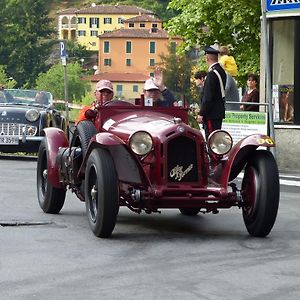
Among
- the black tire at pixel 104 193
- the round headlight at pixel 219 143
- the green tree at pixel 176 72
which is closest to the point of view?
the black tire at pixel 104 193

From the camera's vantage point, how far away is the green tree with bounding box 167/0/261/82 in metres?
30.6

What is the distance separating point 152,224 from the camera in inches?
445

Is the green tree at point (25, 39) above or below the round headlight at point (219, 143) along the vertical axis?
above

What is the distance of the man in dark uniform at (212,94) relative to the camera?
559 inches

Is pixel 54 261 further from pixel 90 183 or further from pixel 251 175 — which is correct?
pixel 251 175

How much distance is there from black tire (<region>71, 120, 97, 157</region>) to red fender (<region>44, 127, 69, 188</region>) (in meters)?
0.62

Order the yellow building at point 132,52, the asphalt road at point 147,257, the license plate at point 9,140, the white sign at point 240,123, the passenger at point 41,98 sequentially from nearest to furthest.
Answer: the asphalt road at point 147,257, the white sign at point 240,123, the license plate at point 9,140, the passenger at point 41,98, the yellow building at point 132,52

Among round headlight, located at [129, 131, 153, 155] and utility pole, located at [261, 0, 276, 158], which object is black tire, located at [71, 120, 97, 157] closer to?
round headlight, located at [129, 131, 153, 155]

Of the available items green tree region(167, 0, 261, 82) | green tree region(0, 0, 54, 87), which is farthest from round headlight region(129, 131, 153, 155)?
green tree region(0, 0, 54, 87)

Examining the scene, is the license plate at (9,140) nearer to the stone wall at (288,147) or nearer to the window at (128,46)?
the stone wall at (288,147)

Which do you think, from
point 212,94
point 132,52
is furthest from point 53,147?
point 132,52

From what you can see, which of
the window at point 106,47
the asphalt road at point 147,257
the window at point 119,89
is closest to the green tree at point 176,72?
the window at point 119,89

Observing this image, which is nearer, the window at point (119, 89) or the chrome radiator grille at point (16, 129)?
the chrome radiator grille at point (16, 129)

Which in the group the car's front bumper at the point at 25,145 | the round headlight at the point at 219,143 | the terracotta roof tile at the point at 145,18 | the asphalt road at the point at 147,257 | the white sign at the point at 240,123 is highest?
the terracotta roof tile at the point at 145,18
